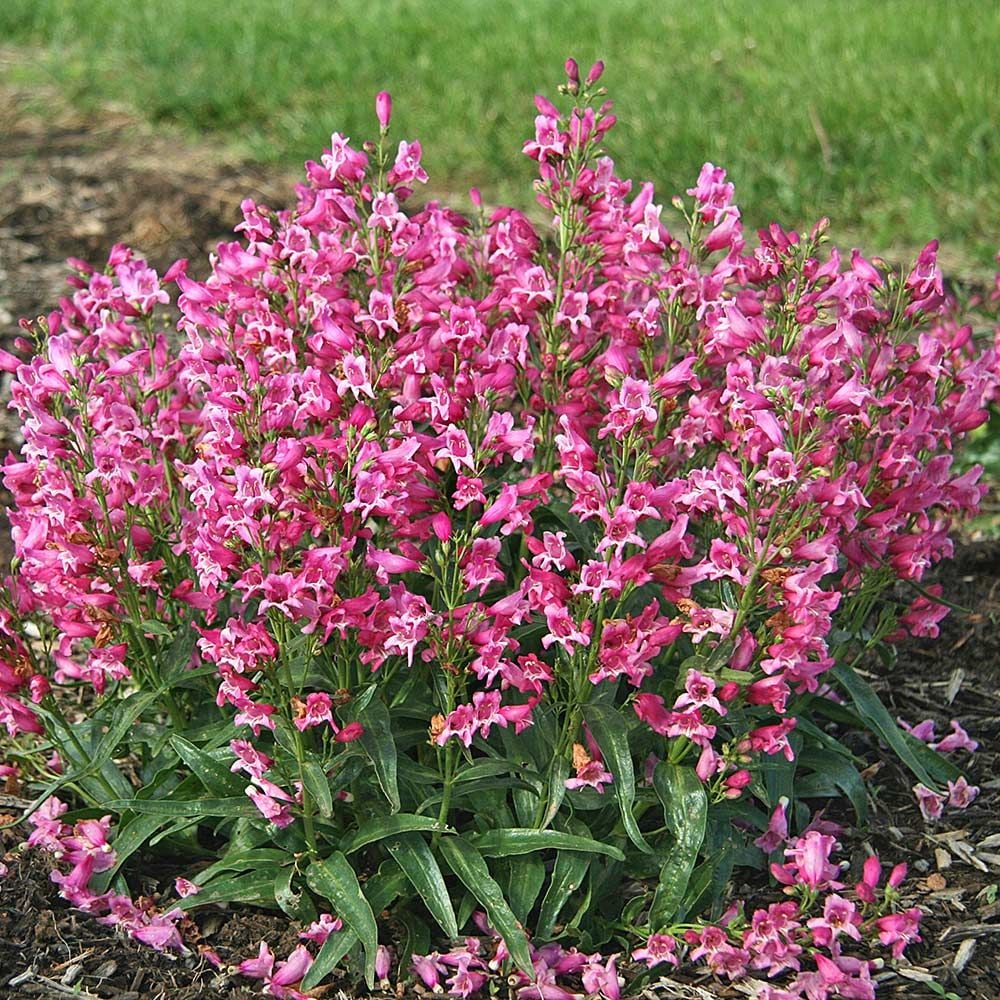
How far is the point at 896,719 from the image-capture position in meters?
4.12

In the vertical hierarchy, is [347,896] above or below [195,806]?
below

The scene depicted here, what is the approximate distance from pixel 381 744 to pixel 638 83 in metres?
7.28

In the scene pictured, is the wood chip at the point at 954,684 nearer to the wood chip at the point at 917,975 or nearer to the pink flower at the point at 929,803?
the pink flower at the point at 929,803

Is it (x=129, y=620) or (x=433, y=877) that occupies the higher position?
(x=129, y=620)

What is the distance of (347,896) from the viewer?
306cm

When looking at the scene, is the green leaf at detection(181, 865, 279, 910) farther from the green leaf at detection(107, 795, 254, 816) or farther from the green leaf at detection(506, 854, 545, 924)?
the green leaf at detection(506, 854, 545, 924)

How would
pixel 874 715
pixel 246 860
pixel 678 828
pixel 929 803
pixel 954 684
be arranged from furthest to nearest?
pixel 954 684 < pixel 929 803 < pixel 874 715 < pixel 246 860 < pixel 678 828

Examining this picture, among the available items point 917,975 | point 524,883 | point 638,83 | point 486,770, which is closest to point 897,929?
point 917,975

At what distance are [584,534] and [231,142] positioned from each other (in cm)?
656

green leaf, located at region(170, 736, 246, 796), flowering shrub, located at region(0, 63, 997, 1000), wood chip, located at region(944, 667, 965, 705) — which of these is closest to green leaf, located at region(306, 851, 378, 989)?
flowering shrub, located at region(0, 63, 997, 1000)

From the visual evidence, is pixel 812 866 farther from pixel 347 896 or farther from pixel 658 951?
pixel 347 896

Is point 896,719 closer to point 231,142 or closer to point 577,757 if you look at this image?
point 577,757

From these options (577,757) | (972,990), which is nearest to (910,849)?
(972,990)

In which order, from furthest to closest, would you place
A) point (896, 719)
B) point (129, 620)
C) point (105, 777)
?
point (896, 719)
point (105, 777)
point (129, 620)
